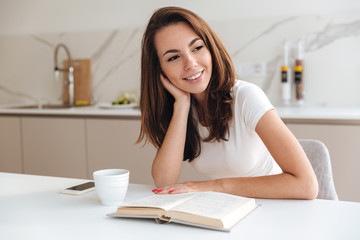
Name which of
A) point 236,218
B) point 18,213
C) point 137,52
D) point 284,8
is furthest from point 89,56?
point 236,218

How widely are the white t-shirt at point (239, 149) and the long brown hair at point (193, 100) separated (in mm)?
27

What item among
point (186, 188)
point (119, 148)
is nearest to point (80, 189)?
point (186, 188)

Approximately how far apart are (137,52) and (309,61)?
4.37 ft

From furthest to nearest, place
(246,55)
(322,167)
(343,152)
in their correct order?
(246,55) < (343,152) < (322,167)

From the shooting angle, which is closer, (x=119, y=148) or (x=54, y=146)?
(x=119, y=148)

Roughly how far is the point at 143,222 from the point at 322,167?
904 millimetres

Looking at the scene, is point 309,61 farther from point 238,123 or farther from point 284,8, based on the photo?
point 238,123

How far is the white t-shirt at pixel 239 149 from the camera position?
157 centimetres

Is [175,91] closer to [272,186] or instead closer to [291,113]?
[272,186]

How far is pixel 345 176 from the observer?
7.96 feet

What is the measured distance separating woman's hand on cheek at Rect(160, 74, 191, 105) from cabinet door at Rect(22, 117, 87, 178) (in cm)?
148

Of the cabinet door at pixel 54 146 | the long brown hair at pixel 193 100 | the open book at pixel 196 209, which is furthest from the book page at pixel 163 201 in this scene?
the cabinet door at pixel 54 146

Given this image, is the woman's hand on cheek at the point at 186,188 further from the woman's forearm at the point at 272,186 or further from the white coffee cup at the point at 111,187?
the white coffee cup at the point at 111,187

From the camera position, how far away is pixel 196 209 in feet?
3.33
